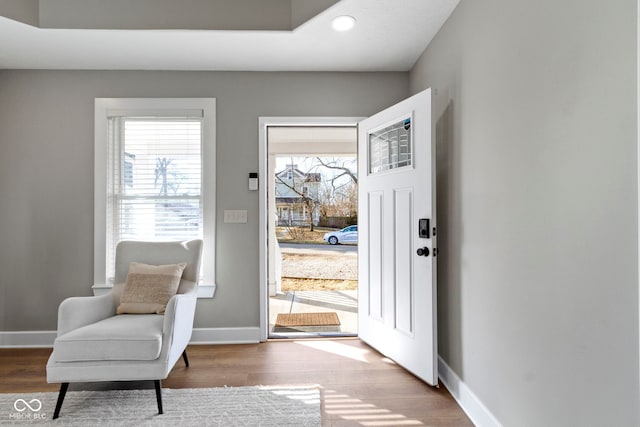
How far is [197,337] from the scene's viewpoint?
3072mm

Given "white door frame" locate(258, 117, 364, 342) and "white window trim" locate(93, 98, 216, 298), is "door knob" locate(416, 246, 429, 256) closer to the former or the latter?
"white door frame" locate(258, 117, 364, 342)

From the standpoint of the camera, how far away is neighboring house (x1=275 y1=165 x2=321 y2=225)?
5.27 metres

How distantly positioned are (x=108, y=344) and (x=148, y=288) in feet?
1.66

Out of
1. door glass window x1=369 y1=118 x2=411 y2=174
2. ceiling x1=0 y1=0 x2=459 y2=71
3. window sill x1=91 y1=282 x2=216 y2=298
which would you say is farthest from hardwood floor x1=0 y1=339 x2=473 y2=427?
ceiling x1=0 y1=0 x2=459 y2=71

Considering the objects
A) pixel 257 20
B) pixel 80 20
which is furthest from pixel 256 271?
pixel 80 20

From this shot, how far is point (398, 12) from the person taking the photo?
87.4 inches

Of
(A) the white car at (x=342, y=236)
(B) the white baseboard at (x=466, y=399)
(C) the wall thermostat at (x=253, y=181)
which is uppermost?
(C) the wall thermostat at (x=253, y=181)

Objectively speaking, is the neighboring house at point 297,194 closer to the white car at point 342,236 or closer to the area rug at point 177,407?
the white car at point 342,236

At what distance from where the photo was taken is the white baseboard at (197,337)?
3.02 metres

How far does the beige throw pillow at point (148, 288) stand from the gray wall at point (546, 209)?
6.22 ft

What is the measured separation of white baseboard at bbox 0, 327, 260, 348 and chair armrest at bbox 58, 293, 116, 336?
2.79 ft

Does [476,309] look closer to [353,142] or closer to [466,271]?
[466,271]

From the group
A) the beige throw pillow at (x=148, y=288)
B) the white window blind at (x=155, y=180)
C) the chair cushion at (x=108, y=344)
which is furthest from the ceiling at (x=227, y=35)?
the chair cushion at (x=108, y=344)

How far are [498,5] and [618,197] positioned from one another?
3.74ft
